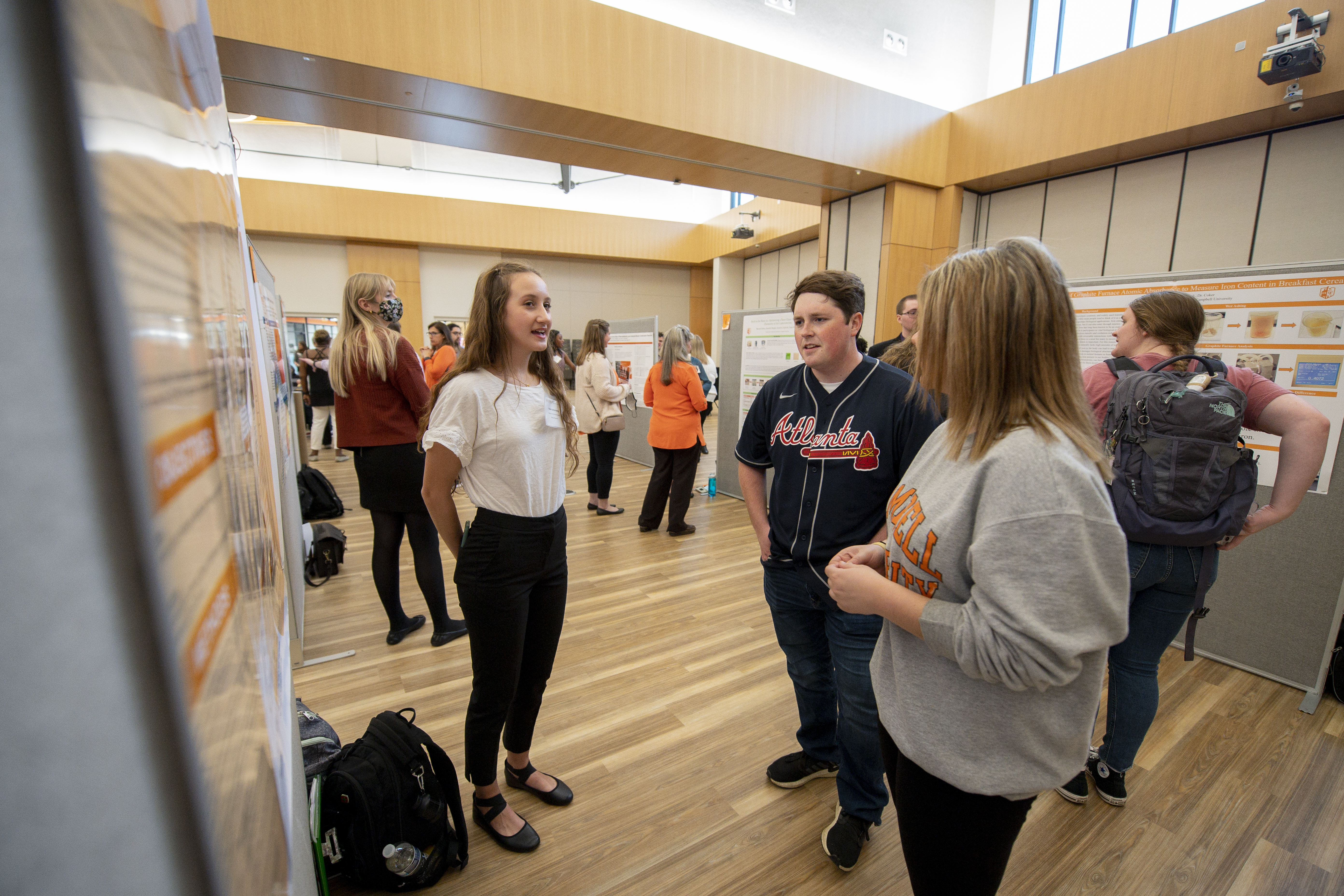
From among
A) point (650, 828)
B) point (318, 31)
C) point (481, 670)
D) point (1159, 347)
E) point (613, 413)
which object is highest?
point (318, 31)

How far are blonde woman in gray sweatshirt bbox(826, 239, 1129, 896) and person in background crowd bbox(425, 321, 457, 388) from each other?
549 cm

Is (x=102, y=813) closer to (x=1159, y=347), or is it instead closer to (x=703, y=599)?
(x=1159, y=347)

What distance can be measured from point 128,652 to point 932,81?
7736 millimetres

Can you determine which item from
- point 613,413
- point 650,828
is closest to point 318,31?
point 613,413

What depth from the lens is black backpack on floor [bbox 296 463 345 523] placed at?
4.70m

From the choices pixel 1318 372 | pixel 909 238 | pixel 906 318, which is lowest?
pixel 1318 372

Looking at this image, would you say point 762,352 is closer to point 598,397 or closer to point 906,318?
point 598,397

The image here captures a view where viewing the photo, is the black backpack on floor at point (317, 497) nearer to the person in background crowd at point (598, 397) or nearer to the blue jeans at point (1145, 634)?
the person in background crowd at point (598, 397)

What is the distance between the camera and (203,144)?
39 centimetres

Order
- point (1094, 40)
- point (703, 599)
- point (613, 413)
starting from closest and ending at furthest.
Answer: point (703, 599), point (613, 413), point (1094, 40)

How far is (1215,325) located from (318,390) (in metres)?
8.02

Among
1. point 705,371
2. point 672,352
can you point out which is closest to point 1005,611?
point 672,352

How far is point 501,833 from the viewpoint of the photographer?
1.76 m

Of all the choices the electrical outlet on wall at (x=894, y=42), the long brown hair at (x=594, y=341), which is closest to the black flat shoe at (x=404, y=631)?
the long brown hair at (x=594, y=341)
